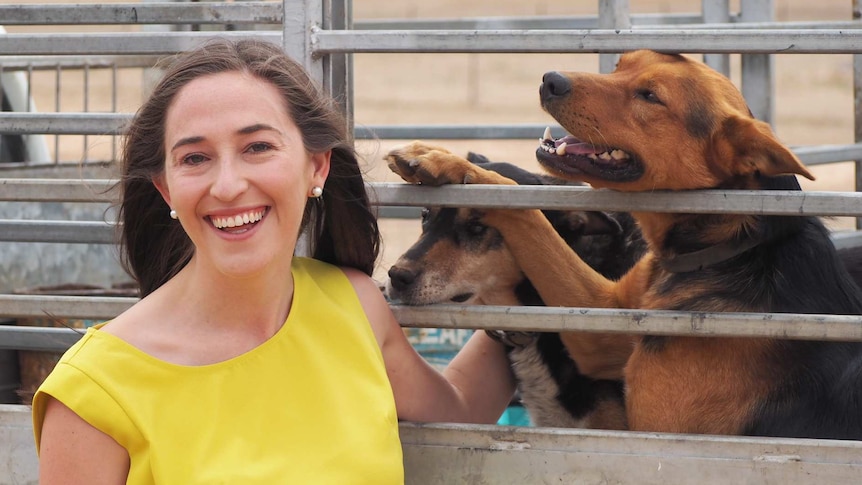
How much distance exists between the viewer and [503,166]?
3545 mm

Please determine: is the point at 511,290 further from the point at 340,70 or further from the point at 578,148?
the point at 340,70

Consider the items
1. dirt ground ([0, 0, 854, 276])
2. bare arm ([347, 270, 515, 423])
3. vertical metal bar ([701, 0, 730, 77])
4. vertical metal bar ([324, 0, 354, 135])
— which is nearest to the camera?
bare arm ([347, 270, 515, 423])

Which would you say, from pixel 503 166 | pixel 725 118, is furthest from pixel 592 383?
pixel 725 118

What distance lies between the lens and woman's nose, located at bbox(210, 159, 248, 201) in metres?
2.03

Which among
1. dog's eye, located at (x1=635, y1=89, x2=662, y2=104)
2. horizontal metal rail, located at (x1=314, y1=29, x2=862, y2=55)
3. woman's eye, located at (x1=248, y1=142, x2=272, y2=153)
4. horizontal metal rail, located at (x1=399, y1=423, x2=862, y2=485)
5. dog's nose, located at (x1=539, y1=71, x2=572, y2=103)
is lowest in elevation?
horizontal metal rail, located at (x1=399, y1=423, x2=862, y2=485)

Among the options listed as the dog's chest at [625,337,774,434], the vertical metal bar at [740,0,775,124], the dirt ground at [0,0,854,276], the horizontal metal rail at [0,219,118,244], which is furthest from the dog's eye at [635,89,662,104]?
the dirt ground at [0,0,854,276]

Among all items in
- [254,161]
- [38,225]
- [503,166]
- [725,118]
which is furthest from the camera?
[503,166]

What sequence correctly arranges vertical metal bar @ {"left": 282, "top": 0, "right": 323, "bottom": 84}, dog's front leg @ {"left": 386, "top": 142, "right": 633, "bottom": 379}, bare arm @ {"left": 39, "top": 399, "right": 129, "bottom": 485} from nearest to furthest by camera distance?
bare arm @ {"left": 39, "top": 399, "right": 129, "bottom": 485}, vertical metal bar @ {"left": 282, "top": 0, "right": 323, "bottom": 84}, dog's front leg @ {"left": 386, "top": 142, "right": 633, "bottom": 379}

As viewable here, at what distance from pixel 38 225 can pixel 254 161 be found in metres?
1.38

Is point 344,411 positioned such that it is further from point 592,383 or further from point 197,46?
point 592,383

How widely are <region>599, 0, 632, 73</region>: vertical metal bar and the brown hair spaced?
175 cm

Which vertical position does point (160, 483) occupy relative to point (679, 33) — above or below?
below

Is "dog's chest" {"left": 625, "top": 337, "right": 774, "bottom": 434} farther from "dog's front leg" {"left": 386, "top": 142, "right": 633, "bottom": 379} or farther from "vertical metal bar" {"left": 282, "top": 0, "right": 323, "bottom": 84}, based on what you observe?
"vertical metal bar" {"left": 282, "top": 0, "right": 323, "bottom": 84}

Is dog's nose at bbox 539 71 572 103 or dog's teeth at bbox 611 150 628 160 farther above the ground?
dog's nose at bbox 539 71 572 103
